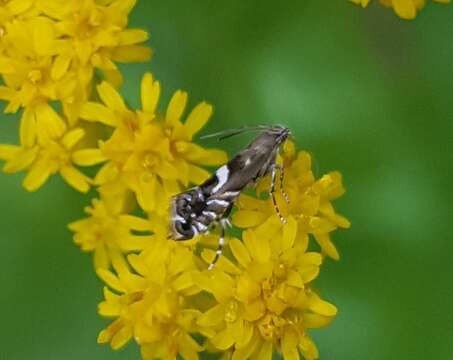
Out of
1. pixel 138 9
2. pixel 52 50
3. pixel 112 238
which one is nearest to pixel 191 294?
pixel 112 238

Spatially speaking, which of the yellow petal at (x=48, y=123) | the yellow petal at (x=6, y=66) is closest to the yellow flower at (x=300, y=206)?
the yellow petal at (x=48, y=123)

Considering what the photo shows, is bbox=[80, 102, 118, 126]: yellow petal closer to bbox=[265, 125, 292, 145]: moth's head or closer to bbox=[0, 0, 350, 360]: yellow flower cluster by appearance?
bbox=[0, 0, 350, 360]: yellow flower cluster

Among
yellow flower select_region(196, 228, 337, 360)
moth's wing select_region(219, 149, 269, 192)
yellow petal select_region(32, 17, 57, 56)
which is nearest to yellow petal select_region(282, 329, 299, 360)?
yellow flower select_region(196, 228, 337, 360)

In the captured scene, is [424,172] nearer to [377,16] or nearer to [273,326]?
[377,16]

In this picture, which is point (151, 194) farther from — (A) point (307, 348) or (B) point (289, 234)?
(A) point (307, 348)

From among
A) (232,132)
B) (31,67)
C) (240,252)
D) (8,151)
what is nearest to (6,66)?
(31,67)

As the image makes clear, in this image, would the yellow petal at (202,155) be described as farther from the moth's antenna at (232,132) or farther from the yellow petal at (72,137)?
the yellow petal at (72,137)
